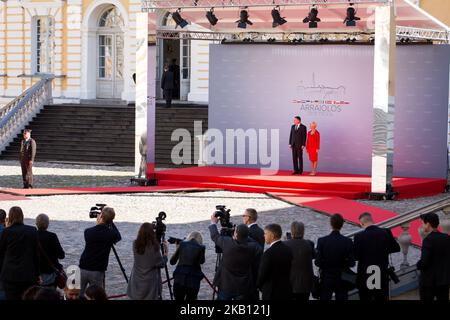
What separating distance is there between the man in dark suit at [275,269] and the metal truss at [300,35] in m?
16.6

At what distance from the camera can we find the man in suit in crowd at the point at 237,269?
11055mm

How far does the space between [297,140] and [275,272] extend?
1643 cm

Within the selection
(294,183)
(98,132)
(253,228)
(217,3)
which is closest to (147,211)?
(294,183)

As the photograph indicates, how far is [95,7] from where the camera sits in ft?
128

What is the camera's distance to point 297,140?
88.6ft

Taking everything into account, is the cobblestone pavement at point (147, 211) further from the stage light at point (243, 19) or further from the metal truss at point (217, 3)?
the metal truss at point (217, 3)

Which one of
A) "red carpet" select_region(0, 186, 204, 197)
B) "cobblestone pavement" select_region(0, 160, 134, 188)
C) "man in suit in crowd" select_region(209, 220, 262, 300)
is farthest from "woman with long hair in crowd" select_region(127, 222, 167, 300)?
"cobblestone pavement" select_region(0, 160, 134, 188)

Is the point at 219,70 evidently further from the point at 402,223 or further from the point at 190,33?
the point at 402,223

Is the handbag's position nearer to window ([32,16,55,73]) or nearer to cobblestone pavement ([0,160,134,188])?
cobblestone pavement ([0,160,134,188])

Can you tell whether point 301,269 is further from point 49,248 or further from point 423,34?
point 423,34

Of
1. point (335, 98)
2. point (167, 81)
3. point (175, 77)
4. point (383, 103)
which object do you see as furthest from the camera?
point (175, 77)

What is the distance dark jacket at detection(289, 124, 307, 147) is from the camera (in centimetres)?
2695

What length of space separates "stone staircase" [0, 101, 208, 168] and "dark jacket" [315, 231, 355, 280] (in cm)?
2052
